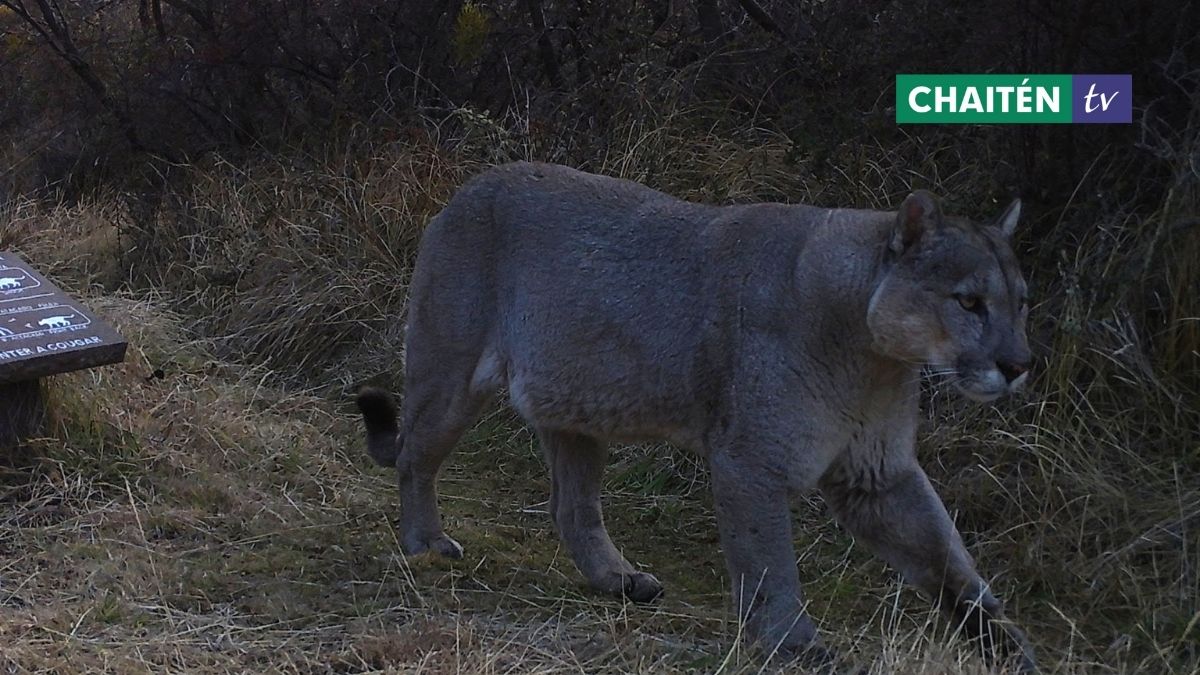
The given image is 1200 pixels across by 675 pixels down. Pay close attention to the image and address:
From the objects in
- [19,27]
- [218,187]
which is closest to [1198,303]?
[218,187]

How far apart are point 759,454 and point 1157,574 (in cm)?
148

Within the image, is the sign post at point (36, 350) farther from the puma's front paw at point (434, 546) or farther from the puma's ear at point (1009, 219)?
the puma's ear at point (1009, 219)

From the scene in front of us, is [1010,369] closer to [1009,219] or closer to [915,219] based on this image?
[915,219]

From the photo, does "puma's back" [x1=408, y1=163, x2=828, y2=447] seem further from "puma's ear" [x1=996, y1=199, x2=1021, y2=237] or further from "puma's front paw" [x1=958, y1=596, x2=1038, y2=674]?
"puma's front paw" [x1=958, y1=596, x2=1038, y2=674]

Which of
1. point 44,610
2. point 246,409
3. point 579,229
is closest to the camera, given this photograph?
point 44,610

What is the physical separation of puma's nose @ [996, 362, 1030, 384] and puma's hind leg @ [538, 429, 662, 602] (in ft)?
6.21

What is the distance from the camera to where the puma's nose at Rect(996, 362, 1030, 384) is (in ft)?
15.3

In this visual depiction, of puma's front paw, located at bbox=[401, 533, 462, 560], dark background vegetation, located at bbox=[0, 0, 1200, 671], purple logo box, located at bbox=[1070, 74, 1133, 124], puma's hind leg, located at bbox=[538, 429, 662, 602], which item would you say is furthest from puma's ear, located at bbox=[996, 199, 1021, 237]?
puma's front paw, located at bbox=[401, 533, 462, 560]

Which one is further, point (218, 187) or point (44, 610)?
point (218, 187)

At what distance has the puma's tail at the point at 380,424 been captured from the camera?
21.9 feet

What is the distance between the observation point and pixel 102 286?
10.3 m

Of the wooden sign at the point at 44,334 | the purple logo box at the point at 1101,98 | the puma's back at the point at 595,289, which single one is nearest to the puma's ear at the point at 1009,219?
the puma's back at the point at 595,289

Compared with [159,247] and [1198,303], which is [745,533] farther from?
[159,247]

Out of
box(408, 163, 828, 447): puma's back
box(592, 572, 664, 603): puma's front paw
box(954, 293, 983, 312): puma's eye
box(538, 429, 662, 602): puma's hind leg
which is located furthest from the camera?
box(538, 429, 662, 602): puma's hind leg
